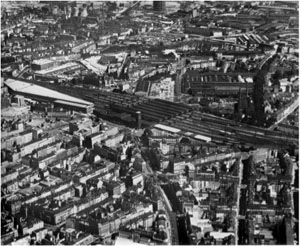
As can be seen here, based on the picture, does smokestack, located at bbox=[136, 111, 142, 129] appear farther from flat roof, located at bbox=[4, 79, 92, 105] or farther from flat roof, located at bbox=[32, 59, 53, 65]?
flat roof, located at bbox=[32, 59, 53, 65]

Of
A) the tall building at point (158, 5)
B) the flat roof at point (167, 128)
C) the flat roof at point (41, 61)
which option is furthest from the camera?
the tall building at point (158, 5)

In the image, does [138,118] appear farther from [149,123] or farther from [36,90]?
[36,90]

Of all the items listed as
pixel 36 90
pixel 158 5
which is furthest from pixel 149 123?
pixel 158 5

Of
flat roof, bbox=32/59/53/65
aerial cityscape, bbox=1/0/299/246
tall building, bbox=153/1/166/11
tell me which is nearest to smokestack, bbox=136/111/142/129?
aerial cityscape, bbox=1/0/299/246

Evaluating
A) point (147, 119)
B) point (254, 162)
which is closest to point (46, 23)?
point (147, 119)

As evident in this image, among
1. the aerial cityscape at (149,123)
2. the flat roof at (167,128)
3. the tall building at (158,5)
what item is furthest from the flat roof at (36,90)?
the tall building at (158,5)

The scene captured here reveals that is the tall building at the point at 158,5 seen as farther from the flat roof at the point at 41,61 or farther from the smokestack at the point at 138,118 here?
the smokestack at the point at 138,118

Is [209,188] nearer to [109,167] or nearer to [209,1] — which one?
[109,167]
